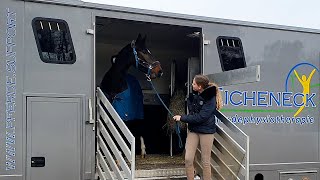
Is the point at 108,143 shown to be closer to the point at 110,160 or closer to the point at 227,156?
the point at 110,160

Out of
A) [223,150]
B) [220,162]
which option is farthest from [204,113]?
[220,162]

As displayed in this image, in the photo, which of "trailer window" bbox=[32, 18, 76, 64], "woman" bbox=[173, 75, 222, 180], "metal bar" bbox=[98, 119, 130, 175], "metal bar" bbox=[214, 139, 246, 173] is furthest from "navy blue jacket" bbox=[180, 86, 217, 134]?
"trailer window" bbox=[32, 18, 76, 64]

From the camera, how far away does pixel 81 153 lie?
4875 millimetres

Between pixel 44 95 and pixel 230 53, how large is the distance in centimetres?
245

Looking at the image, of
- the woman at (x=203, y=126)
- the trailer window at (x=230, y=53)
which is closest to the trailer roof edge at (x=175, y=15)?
the trailer window at (x=230, y=53)

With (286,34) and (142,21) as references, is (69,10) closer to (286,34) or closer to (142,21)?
(142,21)

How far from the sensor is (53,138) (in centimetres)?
474

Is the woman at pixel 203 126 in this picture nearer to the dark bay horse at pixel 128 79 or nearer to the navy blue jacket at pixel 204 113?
the navy blue jacket at pixel 204 113

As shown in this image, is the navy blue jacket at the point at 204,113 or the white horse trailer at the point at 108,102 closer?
the white horse trailer at the point at 108,102

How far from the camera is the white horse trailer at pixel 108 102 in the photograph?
4.64 metres

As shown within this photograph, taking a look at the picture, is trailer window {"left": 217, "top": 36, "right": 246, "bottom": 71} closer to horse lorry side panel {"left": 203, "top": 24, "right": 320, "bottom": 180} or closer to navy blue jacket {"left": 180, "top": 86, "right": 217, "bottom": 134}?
horse lorry side panel {"left": 203, "top": 24, "right": 320, "bottom": 180}

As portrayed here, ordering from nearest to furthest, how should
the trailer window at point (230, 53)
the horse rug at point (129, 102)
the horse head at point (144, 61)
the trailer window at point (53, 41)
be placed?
the trailer window at point (53, 41), the trailer window at point (230, 53), the horse head at point (144, 61), the horse rug at point (129, 102)

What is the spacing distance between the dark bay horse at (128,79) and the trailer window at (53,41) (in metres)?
1.32

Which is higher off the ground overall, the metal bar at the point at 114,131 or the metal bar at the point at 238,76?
the metal bar at the point at 238,76
